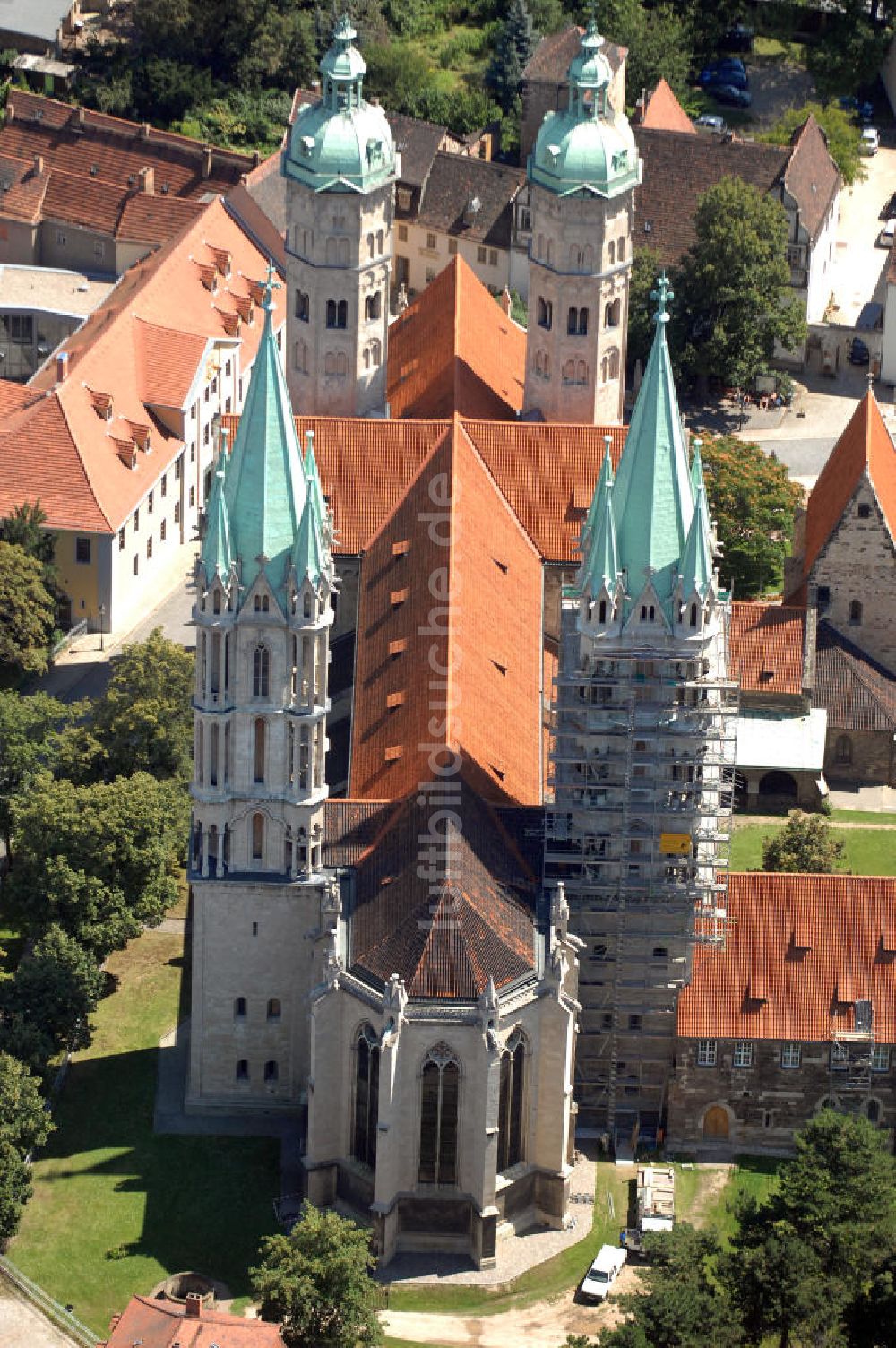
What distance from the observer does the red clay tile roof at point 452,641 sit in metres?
134

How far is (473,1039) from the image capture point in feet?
410

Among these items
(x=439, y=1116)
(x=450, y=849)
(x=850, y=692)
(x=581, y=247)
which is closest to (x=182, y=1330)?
(x=439, y=1116)

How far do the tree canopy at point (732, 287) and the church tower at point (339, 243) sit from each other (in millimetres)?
33805

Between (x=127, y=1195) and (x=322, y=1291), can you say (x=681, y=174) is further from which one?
(x=322, y=1291)

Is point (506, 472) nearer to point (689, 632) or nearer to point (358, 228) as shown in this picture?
point (358, 228)

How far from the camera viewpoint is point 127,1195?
5138 inches

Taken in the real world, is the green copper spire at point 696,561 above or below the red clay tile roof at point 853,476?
below

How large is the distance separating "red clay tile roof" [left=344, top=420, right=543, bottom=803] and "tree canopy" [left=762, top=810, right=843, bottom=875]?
40.7 ft

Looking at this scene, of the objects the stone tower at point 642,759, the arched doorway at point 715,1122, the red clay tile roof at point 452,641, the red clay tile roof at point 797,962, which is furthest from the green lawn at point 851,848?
the arched doorway at point 715,1122

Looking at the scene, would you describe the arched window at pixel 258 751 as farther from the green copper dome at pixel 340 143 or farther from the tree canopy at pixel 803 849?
the green copper dome at pixel 340 143

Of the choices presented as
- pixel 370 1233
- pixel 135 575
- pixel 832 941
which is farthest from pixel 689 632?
pixel 135 575

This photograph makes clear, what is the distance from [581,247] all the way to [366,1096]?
43.0 metres

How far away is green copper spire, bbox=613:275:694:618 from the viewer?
12525 cm

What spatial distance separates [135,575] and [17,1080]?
155 ft
